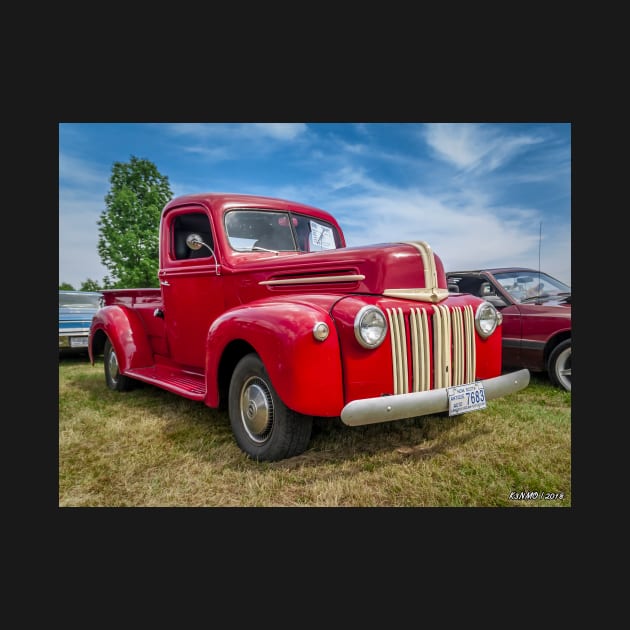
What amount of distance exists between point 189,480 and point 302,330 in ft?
3.63

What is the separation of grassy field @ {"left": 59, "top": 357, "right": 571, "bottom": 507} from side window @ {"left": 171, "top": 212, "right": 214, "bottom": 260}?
1.44 metres

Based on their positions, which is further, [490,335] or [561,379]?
[561,379]

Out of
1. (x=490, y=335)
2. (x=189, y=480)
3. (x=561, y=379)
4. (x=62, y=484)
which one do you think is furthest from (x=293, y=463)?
(x=561, y=379)

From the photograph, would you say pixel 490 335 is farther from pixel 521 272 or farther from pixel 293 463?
pixel 521 272

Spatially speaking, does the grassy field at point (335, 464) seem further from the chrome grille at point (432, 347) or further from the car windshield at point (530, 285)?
the car windshield at point (530, 285)

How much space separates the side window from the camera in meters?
3.71

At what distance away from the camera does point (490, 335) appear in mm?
3043

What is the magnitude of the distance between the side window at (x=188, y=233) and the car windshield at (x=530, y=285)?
11.6ft

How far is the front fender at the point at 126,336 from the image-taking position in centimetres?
436

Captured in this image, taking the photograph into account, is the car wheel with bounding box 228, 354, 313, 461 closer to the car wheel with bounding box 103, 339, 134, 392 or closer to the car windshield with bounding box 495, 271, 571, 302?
the car wheel with bounding box 103, 339, 134, 392

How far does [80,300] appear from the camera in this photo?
723 centimetres

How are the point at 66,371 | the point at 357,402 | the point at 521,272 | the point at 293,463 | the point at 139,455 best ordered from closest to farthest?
the point at 357,402
the point at 293,463
the point at 139,455
the point at 521,272
the point at 66,371

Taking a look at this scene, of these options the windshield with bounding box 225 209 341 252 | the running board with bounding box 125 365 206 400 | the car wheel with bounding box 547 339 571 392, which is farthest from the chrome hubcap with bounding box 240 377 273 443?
the car wheel with bounding box 547 339 571 392

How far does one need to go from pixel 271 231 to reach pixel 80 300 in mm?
5062
